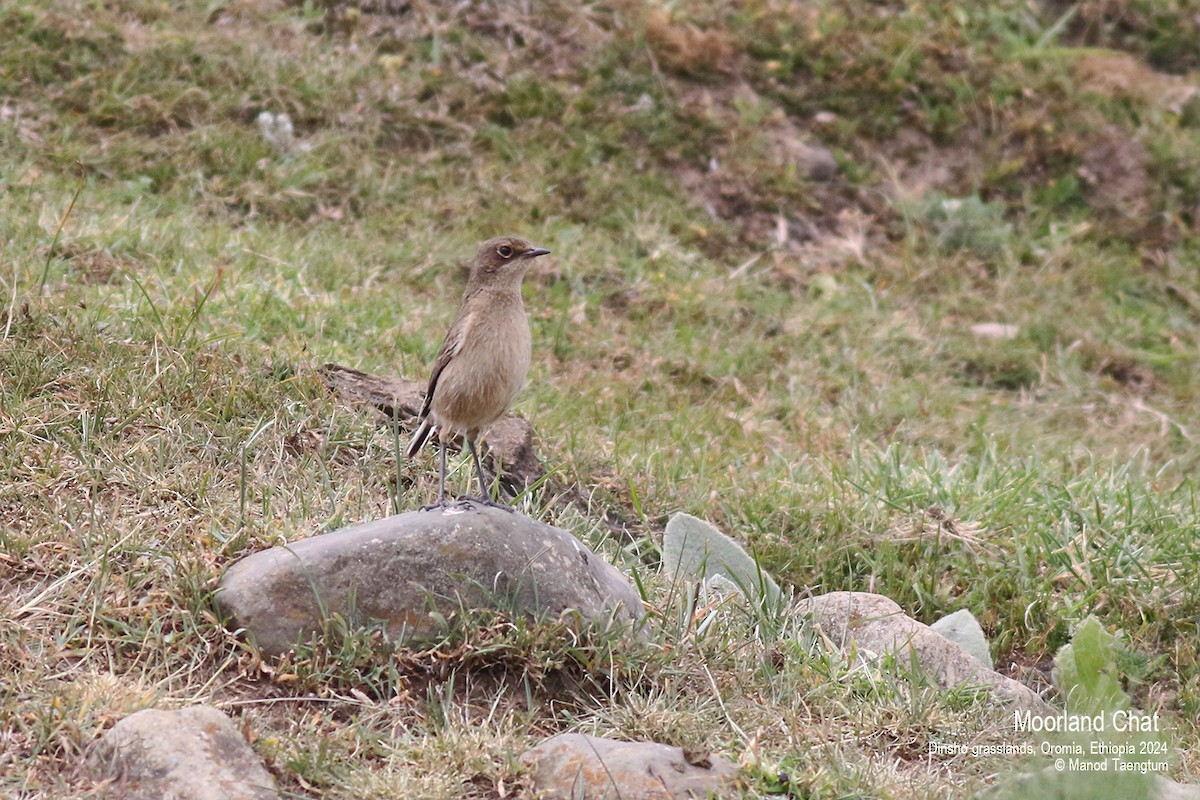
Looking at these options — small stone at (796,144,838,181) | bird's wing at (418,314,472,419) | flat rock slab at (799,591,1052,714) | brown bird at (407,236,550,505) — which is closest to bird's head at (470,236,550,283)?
brown bird at (407,236,550,505)

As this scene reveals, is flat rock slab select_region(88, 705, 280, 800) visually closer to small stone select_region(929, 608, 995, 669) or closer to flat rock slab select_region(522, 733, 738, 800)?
flat rock slab select_region(522, 733, 738, 800)

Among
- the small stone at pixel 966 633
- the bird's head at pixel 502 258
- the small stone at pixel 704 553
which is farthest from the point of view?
the small stone at pixel 704 553

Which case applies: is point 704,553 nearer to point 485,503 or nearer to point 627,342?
point 485,503

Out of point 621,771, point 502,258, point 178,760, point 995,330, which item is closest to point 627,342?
point 995,330

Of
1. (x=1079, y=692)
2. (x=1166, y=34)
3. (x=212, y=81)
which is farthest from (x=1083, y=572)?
(x=1166, y=34)

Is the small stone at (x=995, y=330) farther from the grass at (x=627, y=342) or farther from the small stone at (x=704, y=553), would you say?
the small stone at (x=704, y=553)

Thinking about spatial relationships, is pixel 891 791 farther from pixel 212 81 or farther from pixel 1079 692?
pixel 212 81

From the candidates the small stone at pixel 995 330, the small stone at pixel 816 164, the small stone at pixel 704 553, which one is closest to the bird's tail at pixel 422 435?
the small stone at pixel 704 553

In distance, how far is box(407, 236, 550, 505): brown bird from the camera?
5.14m

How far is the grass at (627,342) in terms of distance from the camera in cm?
467

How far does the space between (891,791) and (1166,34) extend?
34.4 ft

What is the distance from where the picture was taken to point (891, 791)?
14.3ft

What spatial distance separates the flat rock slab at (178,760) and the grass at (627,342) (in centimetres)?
10

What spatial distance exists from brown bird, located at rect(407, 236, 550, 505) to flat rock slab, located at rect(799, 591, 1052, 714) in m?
1.55
